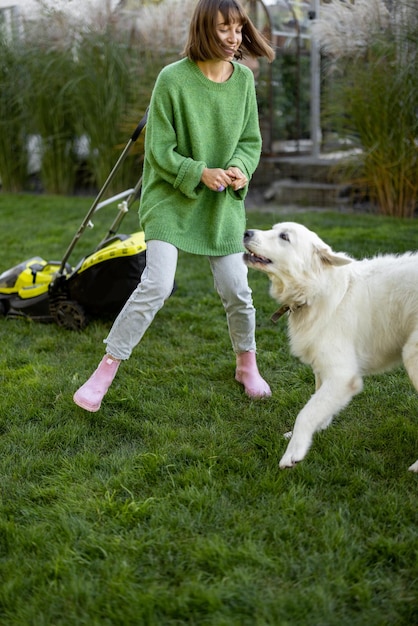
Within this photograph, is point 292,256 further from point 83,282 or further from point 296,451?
point 83,282

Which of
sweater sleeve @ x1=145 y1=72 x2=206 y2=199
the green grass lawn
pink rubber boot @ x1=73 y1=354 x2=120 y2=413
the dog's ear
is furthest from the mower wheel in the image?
the dog's ear

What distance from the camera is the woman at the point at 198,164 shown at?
10.0 feet

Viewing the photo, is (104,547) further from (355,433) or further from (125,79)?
(125,79)

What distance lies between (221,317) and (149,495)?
2233 mm

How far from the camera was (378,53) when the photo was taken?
6.86 meters

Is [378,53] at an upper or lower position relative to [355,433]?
upper

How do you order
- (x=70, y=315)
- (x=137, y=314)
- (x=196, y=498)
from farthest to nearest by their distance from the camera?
(x=70, y=315)
(x=137, y=314)
(x=196, y=498)

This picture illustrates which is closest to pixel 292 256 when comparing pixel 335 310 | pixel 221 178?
pixel 335 310

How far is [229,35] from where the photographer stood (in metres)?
3.01

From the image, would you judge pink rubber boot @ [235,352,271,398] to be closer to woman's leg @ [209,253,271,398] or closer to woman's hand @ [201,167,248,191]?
woman's leg @ [209,253,271,398]

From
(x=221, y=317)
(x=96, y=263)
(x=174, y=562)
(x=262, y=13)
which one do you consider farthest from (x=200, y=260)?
(x=262, y=13)

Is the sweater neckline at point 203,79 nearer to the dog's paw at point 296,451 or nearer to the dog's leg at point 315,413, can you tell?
the dog's leg at point 315,413

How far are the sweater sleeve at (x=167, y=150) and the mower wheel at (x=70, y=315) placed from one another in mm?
1583

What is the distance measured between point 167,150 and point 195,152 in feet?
0.49
